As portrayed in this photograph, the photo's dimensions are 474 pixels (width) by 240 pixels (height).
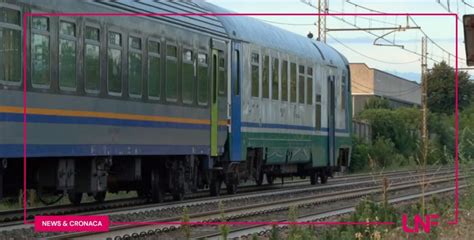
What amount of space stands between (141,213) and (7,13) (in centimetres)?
443

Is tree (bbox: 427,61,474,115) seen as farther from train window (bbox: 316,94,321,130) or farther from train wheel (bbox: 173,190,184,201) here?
train wheel (bbox: 173,190,184,201)

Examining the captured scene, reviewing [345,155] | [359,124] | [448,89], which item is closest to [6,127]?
[345,155]

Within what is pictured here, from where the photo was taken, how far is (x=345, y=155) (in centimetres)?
2800

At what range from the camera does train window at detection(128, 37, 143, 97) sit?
15680 mm

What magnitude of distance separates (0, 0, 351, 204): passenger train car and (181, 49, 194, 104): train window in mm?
25

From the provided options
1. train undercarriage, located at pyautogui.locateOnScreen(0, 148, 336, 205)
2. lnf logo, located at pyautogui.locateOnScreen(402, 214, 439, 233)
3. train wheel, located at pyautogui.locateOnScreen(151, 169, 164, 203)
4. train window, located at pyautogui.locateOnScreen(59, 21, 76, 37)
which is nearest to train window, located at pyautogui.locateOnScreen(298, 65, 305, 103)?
train undercarriage, located at pyautogui.locateOnScreen(0, 148, 336, 205)

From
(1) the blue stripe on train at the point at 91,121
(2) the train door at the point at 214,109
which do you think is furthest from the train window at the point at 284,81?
(1) the blue stripe on train at the point at 91,121

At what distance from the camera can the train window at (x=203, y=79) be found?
725 inches

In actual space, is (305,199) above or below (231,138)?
below

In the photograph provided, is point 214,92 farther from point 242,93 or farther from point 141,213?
point 141,213

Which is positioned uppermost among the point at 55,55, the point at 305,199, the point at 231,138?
the point at 55,55

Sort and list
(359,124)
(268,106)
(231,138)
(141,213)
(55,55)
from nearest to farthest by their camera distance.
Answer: (55,55) → (141,213) → (231,138) → (268,106) → (359,124)

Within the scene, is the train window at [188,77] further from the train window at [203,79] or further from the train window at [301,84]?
the train window at [301,84]
